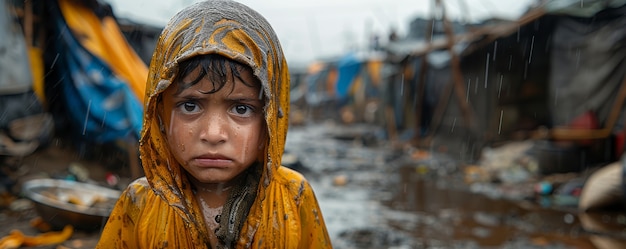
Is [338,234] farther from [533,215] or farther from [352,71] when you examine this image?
[352,71]

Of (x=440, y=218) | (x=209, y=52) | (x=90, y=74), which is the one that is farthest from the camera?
(x=90, y=74)

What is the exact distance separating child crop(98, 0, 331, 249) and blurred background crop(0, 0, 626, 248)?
9.03ft

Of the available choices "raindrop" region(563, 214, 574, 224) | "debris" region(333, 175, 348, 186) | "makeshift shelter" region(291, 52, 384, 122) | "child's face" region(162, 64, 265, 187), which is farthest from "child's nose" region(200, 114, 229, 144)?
"makeshift shelter" region(291, 52, 384, 122)

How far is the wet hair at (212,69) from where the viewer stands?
4.19ft

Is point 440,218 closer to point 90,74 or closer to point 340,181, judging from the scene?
point 340,181

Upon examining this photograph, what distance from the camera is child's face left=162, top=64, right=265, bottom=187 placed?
129 centimetres

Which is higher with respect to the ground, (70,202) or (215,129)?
(215,129)

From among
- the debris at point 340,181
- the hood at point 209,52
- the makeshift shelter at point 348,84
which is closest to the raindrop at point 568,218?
the debris at point 340,181

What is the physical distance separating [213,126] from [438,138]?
38.4ft

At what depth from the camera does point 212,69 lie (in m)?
1.28

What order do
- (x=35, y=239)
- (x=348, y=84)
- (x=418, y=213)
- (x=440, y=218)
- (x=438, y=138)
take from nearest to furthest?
(x=35, y=239) → (x=440, y=218) → (x=418, y=213) → (x=438, y=138) → (x=348, y=84)

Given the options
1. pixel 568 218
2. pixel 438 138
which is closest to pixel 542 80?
pixel 438 138

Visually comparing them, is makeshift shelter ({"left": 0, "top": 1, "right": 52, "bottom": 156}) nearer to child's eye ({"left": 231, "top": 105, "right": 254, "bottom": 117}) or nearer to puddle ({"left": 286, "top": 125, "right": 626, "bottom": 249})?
puddle ({"left": 286, "top": 125, "right": 626, "bottom": 249})

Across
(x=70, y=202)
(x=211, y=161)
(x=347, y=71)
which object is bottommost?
(x=70, y=202)
